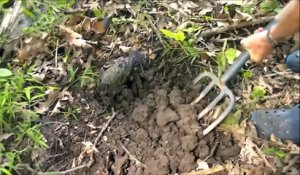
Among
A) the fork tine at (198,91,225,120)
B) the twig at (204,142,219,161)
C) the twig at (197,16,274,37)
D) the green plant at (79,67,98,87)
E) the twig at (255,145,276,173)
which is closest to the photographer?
the twig at (255,145,276,173)

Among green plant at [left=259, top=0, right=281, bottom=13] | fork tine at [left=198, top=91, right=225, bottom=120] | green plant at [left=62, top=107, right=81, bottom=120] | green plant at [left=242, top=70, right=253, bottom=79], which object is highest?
green plant at [left=259, top=0, right=281, bottom=13]

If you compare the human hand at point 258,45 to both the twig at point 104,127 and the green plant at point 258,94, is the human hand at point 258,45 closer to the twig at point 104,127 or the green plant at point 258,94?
the green plant at point 258,94

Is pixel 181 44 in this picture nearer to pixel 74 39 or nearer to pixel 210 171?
pixel 74 39

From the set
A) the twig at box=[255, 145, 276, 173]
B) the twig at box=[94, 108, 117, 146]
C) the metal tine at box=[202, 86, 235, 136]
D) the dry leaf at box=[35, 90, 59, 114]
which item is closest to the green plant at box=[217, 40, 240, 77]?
the metal tine at box=[202, 86, 235, 136]

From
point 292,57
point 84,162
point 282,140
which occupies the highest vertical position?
point 292,57

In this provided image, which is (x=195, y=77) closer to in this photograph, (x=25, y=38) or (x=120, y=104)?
(x=120, y=104)

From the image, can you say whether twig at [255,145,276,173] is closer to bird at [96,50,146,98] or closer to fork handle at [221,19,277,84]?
fork handle at [221,19,277,84]

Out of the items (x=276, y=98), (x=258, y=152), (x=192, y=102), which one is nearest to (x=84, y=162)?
(x=192, y=102)
